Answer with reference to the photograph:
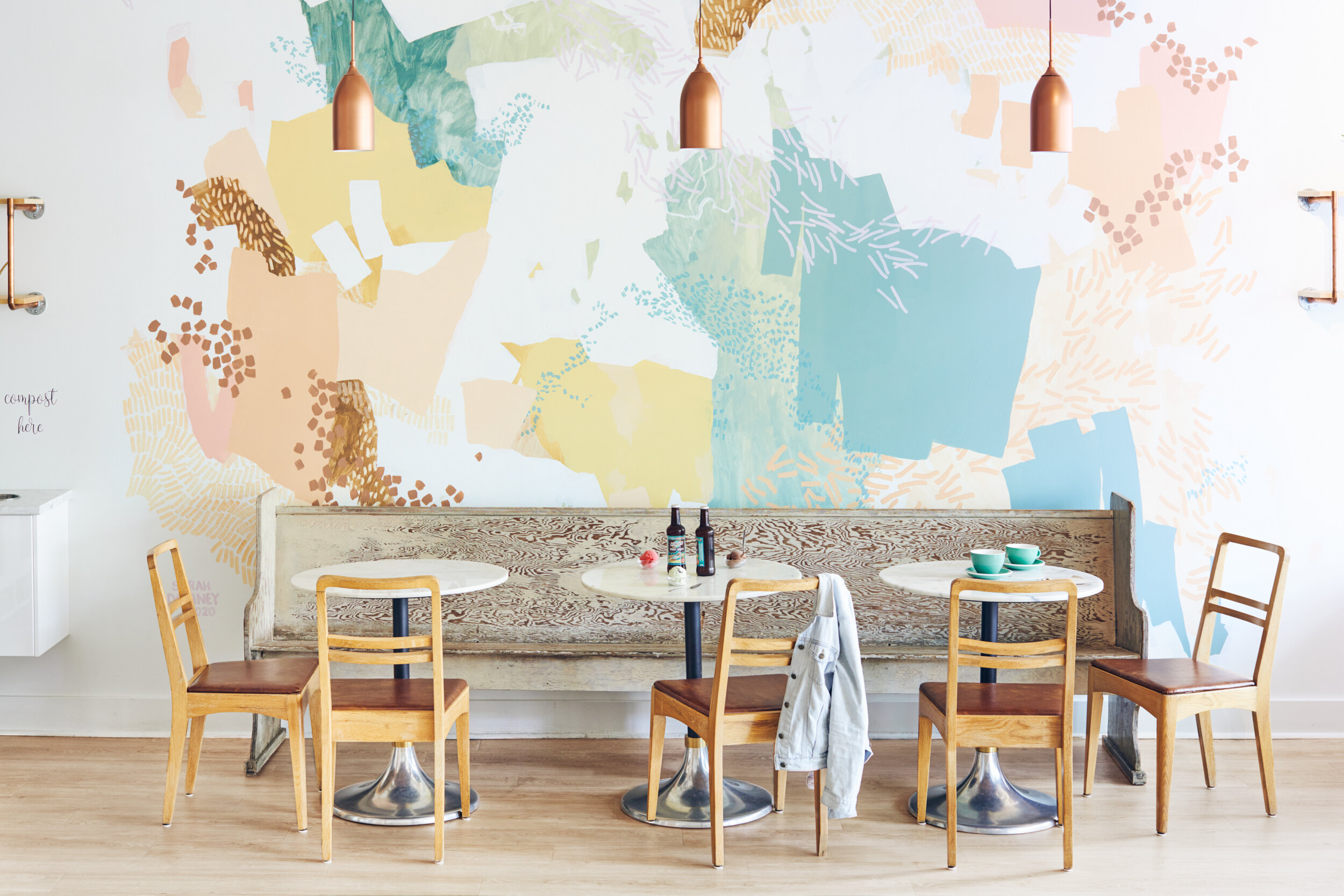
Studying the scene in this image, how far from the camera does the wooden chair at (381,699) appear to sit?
10.2 feet

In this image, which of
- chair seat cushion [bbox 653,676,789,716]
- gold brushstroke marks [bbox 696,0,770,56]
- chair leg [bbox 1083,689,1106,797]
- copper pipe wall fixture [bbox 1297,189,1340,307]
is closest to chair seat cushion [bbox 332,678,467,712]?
chair seat cushion [bbox 653,676,789,716]

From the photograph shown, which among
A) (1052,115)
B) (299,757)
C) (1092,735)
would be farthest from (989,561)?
(299,757)

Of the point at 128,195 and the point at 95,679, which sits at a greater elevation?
the point at 128,195

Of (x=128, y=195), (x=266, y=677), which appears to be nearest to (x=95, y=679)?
(x=266, y=677)

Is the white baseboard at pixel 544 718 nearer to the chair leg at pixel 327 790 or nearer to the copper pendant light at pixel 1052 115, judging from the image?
the chair leg at pixel 327 790

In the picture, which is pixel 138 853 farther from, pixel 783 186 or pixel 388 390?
pixel 783 186

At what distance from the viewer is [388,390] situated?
4.39 metres

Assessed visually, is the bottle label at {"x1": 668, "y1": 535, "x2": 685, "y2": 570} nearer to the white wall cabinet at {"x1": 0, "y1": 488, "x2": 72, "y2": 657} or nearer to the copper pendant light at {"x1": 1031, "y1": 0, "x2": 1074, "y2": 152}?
the copper pendant light at {"x1": 1031, "y1": 0, "x2": 1074, "y2": 152}

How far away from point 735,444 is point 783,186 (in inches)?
41.6

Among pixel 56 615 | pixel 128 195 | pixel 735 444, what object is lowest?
pixel 56 615

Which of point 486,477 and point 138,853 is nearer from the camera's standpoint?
point 138,853

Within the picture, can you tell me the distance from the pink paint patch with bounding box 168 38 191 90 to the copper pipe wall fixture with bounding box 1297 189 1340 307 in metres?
4.51

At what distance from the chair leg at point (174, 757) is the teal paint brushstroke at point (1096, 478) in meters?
3.18

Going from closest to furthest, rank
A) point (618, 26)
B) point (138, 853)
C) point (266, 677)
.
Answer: point (138, 853) → point (266, 677) → point (618, 26)
